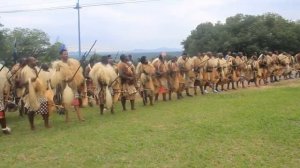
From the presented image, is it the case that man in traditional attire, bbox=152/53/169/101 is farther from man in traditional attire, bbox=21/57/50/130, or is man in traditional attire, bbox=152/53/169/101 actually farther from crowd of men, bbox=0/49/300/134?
man in traditional attire, bbox=21/57/50/130

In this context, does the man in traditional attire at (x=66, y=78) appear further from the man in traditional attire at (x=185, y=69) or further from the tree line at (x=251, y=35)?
the tree line at (x=251, y=35)

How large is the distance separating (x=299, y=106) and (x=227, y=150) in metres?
5.49

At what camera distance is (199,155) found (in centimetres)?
810

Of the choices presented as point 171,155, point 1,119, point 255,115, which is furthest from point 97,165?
Answer: point 255,115

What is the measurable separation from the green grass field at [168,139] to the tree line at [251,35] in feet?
86.2

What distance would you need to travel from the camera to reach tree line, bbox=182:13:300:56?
129 ft

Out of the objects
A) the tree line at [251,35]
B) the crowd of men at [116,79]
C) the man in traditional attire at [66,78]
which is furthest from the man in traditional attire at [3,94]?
the tree line at [251,35]

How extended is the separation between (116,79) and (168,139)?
4.86 meters

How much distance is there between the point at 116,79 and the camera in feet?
45.2

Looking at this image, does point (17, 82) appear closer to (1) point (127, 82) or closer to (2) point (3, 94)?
(2) point (3, 94)

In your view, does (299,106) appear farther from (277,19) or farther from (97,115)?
(277,19)

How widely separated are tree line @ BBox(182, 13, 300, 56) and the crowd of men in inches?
578

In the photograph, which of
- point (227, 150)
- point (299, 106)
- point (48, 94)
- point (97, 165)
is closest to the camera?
point (97, 165)

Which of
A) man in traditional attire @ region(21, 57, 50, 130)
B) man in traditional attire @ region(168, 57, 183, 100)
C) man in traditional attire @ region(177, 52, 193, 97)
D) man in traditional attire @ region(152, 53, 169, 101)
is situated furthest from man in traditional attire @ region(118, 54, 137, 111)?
man in traditional attire @ region(177, 52, 193, 97)
